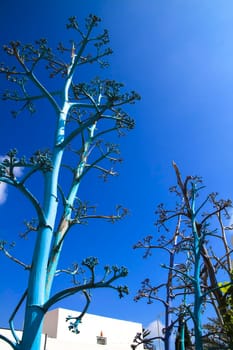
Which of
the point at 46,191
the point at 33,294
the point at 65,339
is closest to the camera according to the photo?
the point at 33,294

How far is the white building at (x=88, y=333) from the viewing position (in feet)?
46.6

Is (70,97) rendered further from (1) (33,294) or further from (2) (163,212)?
(2) (163,212)

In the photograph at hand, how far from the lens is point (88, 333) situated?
16156mm

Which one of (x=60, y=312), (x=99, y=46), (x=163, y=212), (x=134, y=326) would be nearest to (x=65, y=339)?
(x=60, y=312)

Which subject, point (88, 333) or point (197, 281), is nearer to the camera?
point (197, 281)

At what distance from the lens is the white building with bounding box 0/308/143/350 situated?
14219 millimetres

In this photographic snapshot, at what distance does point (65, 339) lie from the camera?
14.8 m

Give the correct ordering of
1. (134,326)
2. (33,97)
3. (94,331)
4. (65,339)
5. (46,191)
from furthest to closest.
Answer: (134,326) → (94,331) → (65,339) → (33,97) → (46,191)

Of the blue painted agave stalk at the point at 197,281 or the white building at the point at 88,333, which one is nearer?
the blue painted agave stalk at the point at 197,281

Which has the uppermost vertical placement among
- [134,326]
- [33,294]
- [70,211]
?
[134,326]

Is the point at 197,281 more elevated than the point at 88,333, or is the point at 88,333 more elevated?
the point at 88,333

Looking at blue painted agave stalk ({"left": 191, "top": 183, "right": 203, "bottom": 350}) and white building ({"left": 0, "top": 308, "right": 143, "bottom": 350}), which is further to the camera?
white building ({"left": 0, "top": 308, "right": 143, "bottom": 350})

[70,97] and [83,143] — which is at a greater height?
[70,97]

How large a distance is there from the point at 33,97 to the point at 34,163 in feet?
7.09
